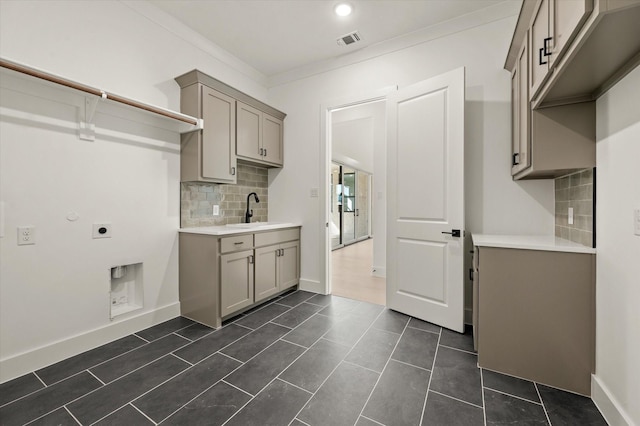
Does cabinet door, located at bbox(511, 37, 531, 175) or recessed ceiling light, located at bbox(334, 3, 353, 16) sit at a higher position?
recessed ceiling light, located at bbox(334, 3, 353, 16)

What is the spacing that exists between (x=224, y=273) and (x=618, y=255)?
108 inches

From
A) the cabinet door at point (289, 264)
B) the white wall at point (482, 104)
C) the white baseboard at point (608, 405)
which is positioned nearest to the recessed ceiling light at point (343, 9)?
the white wall at point (482, 104)

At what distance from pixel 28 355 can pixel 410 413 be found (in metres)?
2.50

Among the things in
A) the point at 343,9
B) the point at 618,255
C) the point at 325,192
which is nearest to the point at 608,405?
the point at 618,255

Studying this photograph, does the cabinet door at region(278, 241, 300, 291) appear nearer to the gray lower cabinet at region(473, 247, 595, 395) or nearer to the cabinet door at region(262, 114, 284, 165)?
the cabinet door at region(262, 114, 284, 165)

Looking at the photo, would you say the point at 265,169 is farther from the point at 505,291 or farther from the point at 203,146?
the point at 505,291

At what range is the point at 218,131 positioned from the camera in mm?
2869

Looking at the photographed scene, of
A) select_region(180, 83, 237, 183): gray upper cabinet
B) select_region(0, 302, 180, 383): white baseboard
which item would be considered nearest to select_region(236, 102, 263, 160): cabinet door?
select_region(180, 83, 237, 183): gray upper cabinet

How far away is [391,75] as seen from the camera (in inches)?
121

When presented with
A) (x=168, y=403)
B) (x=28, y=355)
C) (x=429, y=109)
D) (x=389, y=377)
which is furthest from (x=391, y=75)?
(x=28, y=355)

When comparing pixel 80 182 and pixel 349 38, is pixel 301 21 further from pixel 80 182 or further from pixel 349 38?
pixel 80 182

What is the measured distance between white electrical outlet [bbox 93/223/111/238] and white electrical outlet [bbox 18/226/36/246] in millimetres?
347

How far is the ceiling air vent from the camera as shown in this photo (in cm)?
296

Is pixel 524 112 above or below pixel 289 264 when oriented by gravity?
above
